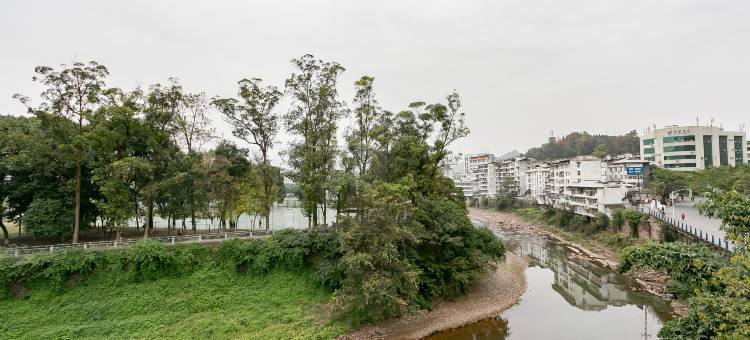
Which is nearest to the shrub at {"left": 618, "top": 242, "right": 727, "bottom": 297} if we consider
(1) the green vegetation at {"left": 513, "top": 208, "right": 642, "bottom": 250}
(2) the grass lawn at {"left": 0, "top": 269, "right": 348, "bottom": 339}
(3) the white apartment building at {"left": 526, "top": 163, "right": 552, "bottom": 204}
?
(2) the grass lawn at {"left": 0, "top": 269, "right": 348, "bottom": 339}

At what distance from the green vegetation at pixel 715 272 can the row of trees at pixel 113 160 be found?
23.9 metres

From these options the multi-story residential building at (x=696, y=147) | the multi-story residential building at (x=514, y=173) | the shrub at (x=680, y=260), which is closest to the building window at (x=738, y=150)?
the multi-story residential building at (x=696, y=147)

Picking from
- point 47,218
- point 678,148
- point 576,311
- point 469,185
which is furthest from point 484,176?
point 47,218

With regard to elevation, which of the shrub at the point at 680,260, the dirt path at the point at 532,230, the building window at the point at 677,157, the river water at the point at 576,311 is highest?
the building window at the point at 677,157

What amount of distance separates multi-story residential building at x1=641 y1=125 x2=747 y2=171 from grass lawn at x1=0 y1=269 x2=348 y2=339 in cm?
8195

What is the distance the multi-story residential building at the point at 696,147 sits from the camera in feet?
230

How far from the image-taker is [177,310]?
19.7 metres

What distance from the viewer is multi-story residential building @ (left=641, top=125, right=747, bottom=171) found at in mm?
70188

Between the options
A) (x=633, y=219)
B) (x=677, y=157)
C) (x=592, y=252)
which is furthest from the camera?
(x=677, y=157)

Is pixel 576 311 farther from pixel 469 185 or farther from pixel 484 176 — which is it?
pixel 469 185

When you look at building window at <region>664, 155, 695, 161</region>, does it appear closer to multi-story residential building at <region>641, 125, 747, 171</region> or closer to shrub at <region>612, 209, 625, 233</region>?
multi-story residential building at <region>641, 125, 747, 171</region>

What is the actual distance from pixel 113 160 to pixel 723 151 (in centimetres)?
10102

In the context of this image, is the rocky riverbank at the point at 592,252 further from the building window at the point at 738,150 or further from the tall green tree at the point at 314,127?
the building window at the point at 738,150

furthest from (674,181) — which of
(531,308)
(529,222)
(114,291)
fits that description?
(114,291)
